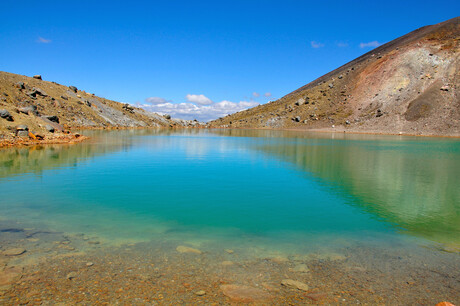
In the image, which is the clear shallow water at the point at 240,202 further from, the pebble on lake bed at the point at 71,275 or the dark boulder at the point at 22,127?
the dark boulder at the point at 22,127

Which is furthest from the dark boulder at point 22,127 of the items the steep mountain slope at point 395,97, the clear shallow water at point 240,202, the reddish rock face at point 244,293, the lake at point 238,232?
the steep mountain slope at point 395,97

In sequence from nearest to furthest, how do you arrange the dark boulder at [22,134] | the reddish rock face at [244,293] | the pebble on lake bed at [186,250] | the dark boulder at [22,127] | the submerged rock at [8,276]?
the reddish rock face at [244,293]
the submerged rock at [8,276]
the pebble on lake bed at [186,250]
the dark boulder at [22,134]
the dark boulder at [22,127]

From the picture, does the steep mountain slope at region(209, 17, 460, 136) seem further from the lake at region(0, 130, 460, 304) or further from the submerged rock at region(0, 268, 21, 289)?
the submerged rock at region(0, 268, 21, 289)

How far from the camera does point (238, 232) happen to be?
37.0ft

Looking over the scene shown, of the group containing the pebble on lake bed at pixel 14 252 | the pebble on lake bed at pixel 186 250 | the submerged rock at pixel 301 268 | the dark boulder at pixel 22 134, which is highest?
the dark boulder at pixel 22 134

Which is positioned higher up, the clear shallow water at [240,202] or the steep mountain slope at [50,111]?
the steep mountain slope at [50,111]

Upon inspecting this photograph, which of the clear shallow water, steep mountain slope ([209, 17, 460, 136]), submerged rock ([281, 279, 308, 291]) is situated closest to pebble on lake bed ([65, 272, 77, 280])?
the clear shallow water

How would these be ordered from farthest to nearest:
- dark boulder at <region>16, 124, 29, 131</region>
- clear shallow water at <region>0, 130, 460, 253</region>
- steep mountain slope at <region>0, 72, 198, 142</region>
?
steep mountain slope at <region>0, 72, 198, 142</region> < dark boulder at <region>16, 124, 29, 131</region> < clear shallow water at <region>0, 130, 460, 253</region>

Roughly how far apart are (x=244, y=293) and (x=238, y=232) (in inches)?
162

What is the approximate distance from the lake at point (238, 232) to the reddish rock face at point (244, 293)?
0.10 m

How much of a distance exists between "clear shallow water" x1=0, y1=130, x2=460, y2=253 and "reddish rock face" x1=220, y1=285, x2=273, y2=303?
8.44 feet

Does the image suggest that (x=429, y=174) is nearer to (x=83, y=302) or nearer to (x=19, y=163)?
(x=83, y=302)

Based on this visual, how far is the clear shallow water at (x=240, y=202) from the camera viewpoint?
36.4 ft

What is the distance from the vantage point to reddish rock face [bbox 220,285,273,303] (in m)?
6.97
